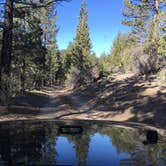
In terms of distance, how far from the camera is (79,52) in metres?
89.0

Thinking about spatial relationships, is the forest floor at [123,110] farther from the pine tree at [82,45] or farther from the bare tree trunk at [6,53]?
the pine tree at [82,45]

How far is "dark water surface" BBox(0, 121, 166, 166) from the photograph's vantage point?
12.8 ft

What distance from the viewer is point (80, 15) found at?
90.8m

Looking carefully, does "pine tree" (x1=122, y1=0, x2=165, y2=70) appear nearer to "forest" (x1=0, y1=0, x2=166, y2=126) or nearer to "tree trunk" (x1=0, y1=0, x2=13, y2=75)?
"forest" (x1=0, y1=0, x2=166, y2=126)

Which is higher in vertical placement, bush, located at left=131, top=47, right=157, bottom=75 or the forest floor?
bush, located at left=131, top=47, right=157, bottom=75

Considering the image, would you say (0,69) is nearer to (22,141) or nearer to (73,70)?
(22,141)

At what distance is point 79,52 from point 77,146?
84834 mm

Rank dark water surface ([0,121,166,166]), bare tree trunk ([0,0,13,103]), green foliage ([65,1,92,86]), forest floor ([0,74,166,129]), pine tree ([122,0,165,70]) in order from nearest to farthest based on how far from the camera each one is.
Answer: dark water surface ([0,121,166,166])
bare tree trunk ([0,0,13,103])
forest floor ([0,74,166,129])
pine tree ([122,0,165,70])
green foliage ([65,1,92,86])

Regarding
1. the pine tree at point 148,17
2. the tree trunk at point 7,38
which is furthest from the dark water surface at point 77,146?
the pine tree at point 148,17

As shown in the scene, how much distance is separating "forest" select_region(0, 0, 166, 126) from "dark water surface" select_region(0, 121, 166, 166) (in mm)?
16700

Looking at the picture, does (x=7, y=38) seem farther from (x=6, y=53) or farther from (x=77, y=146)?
(x=77, y=146)

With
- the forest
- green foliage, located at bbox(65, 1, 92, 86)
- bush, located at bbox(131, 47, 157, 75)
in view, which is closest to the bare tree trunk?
the forest

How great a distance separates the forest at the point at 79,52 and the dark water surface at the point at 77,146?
54.8 ft

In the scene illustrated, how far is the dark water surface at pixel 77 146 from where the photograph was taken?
12.8 ft
